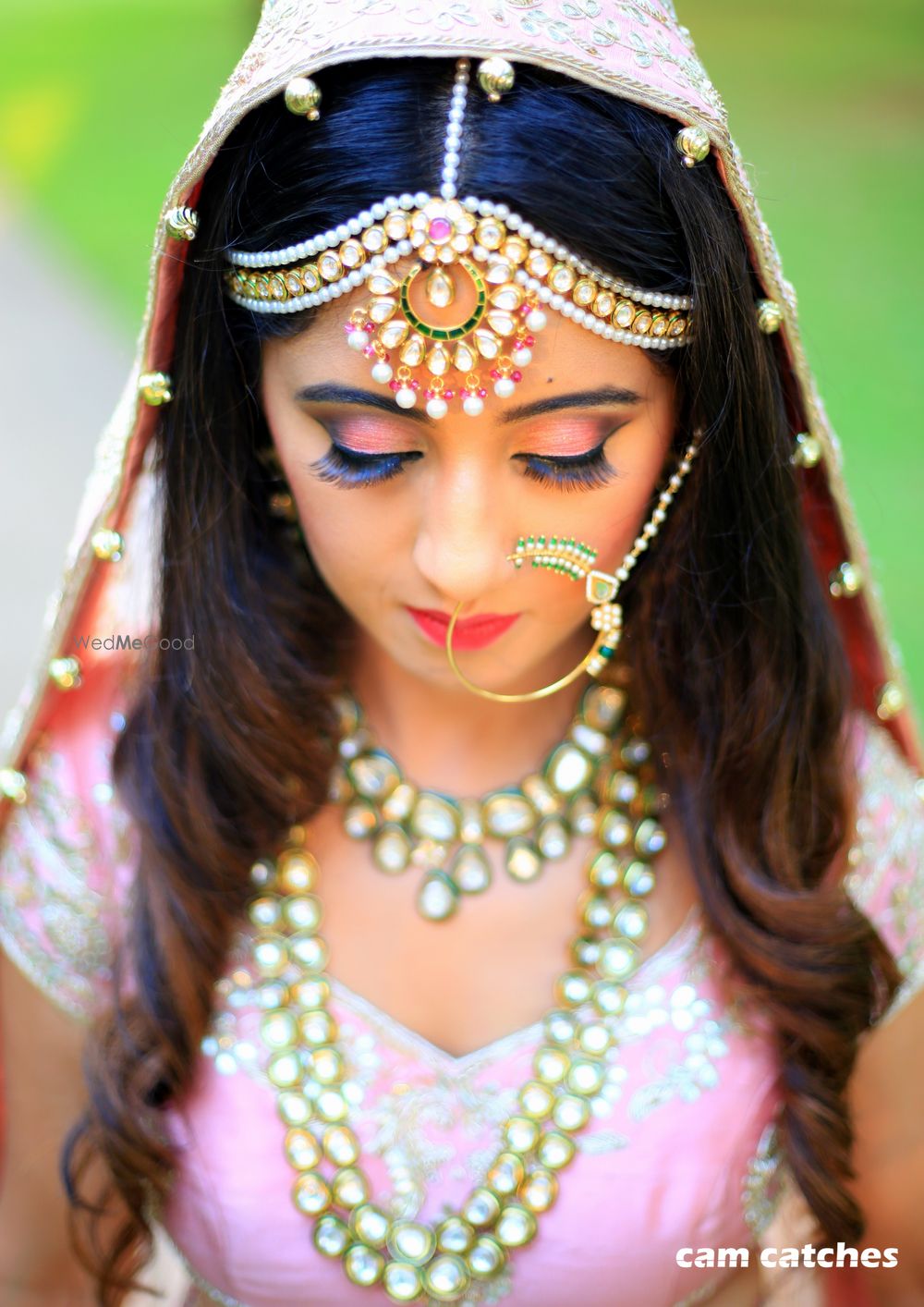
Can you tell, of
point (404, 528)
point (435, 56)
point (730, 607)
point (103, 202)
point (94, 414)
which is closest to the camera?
point (435, 56)

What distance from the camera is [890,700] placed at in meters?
1.26

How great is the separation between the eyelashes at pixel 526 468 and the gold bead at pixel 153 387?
0.20 meters

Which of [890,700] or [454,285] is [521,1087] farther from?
[454,285]

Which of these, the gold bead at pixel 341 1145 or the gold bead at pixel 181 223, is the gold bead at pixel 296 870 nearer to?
the gold bead at pixel 341 1145

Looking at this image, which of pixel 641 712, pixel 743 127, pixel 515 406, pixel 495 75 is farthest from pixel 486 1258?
pixel 743 127

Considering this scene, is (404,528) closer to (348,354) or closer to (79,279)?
(348,354)

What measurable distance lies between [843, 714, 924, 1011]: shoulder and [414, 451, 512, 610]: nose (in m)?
0.54

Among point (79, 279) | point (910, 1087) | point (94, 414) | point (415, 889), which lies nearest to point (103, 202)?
point (79, 279)

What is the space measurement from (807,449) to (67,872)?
83 cm

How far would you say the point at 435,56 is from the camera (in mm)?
867

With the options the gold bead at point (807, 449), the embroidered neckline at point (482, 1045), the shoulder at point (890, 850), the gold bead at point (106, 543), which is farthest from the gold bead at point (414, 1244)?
the gold bead at point (807, 449)

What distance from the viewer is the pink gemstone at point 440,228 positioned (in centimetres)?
86

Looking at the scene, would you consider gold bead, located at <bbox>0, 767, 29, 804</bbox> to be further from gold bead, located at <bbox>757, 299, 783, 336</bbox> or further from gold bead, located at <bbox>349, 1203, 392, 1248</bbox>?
gold bead, located at <bbox>757, 299, 783, 336</bbox>

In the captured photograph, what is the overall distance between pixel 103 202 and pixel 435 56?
3.05m
